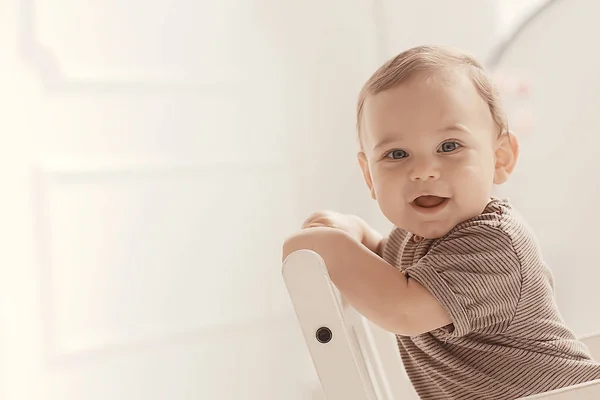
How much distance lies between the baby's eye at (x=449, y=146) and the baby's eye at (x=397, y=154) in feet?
0.12

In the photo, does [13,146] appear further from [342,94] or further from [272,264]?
[342,94]

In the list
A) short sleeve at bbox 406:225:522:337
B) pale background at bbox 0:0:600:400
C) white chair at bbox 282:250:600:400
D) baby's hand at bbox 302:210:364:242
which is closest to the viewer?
white chair at bbox 282:250:600:400

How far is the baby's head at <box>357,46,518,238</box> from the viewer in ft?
2.59

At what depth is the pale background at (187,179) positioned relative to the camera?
5.13 feet

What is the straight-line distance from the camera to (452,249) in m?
0.79

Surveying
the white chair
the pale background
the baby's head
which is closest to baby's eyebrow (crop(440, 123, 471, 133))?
the baby's head

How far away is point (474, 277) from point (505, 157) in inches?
7.6

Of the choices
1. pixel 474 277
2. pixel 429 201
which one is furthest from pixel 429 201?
pixel 474 277

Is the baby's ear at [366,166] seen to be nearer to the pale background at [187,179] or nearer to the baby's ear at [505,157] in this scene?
the baby's ear at [505,157]

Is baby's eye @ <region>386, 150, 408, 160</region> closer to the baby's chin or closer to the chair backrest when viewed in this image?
the baby's chin

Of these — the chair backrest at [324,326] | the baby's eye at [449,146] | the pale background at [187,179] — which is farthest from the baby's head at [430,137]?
the pale background at [187,179]

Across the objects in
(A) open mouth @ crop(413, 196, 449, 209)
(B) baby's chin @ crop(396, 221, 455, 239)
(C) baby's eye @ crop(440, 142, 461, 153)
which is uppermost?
(C) baby's eye @ crop(440, 142, 461, 153)

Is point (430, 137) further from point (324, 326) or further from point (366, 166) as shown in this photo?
point (324, 326)

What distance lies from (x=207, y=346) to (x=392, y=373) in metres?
0.93
